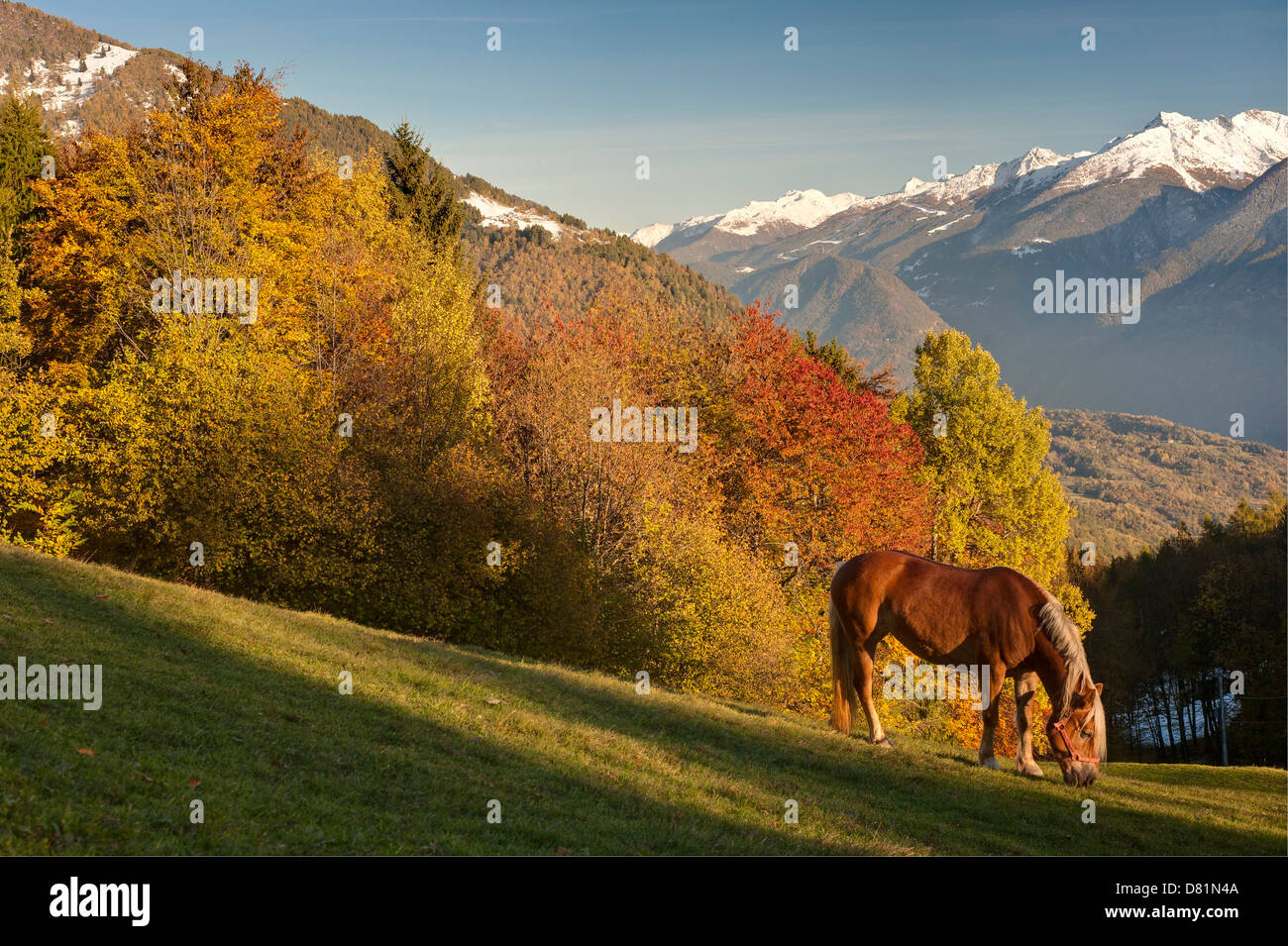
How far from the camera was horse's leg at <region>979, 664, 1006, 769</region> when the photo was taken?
55.2 ft

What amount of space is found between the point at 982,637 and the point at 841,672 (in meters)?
3.38

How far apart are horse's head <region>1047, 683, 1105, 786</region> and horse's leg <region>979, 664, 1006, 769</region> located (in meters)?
1.08

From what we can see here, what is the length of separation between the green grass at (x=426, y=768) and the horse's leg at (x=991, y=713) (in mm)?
340

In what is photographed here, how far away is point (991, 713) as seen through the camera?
1738cm

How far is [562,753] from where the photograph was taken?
1438cm

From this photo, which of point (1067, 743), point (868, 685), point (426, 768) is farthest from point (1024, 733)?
point (426, 768)

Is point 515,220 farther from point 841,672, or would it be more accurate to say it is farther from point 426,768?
point 426,768

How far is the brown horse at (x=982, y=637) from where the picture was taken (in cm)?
1628

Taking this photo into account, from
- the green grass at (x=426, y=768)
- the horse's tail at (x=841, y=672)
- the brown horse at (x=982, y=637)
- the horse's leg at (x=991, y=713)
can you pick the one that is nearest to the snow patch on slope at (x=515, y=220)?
the green grass at (x=426, y=768)

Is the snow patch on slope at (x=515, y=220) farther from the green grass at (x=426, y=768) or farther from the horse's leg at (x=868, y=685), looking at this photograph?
the horse's leg at (x=868, y=685)

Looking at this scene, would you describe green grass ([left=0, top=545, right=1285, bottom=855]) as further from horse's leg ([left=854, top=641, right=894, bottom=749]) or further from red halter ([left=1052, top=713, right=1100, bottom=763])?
red halter ([left=1052, top=713, right=1100, bottom=763])
